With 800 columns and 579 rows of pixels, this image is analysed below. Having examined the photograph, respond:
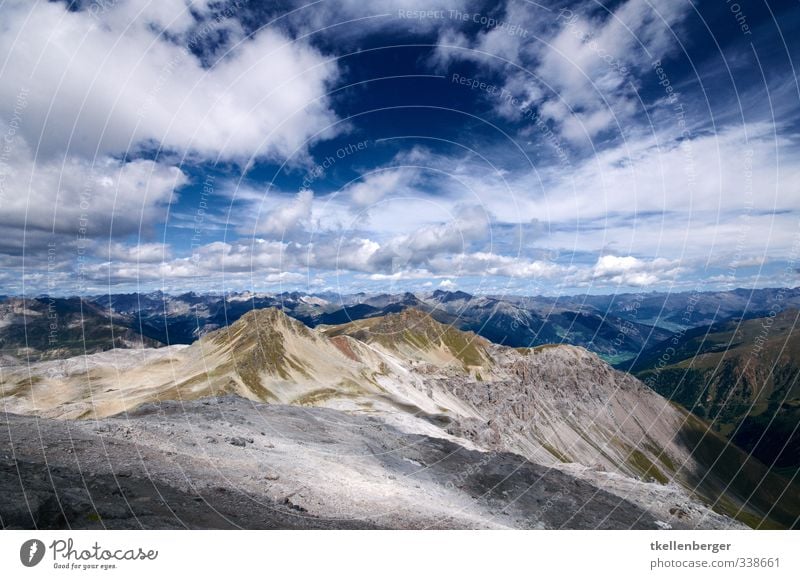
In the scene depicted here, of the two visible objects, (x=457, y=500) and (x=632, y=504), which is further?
(x=632, y=504)

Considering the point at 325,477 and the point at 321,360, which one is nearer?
the point at 325,477

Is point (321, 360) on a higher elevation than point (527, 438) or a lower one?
higher

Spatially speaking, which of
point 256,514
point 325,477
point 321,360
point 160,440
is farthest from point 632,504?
point 321,360

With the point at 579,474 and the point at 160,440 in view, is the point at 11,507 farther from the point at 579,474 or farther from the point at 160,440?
the point at 579,474

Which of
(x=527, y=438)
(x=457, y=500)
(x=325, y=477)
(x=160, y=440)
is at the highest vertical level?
(x=160, y=440)

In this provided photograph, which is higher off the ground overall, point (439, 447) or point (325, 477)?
point (325, 477)

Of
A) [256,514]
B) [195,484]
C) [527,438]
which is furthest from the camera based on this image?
[527,438]

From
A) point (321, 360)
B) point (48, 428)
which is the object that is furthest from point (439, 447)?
point (321, 360)

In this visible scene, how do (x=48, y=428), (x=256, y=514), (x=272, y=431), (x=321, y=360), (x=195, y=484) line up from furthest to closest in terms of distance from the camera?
(x=321, y=360) < (x=272, y=431) < (x=48, y=428) < (x=195, y=484) < (x=256, y=514)
